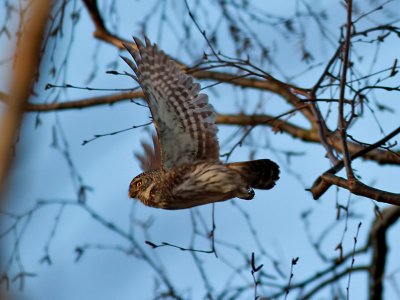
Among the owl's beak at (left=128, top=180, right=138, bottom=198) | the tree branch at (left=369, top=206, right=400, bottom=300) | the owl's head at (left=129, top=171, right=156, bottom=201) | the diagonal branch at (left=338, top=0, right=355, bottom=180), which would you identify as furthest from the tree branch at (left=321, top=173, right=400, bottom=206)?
the tree branch at (left=369, top=206, right=400, bottom=300)

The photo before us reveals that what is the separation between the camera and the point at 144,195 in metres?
4.68

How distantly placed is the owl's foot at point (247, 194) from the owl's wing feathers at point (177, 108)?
28 centimetres

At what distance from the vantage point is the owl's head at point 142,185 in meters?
4.68

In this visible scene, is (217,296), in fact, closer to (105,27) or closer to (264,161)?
(264,161)

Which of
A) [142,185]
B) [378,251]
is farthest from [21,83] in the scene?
[378,251]

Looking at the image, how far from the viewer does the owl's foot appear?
4.40m

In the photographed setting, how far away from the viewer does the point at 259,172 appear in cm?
429

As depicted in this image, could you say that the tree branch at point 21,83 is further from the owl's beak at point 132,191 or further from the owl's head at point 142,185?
the owl's beak at point 132,191

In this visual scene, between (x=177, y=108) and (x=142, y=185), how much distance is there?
1.89ft

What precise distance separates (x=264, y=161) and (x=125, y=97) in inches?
118

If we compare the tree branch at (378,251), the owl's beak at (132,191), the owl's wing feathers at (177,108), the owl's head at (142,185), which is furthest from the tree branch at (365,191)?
the tree branch at (378,251)

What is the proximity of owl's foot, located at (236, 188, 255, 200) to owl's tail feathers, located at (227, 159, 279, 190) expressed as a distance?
47 millimetres

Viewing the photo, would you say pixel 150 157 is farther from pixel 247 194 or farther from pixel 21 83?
pixel 21 83

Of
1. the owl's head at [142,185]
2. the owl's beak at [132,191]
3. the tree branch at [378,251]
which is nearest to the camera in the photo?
the owl's head at [142,185]
